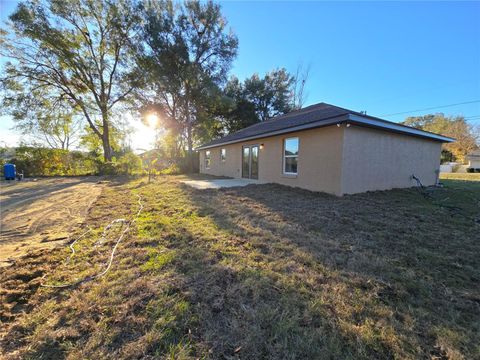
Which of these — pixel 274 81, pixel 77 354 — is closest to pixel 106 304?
pixel 77 354

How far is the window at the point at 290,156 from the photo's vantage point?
809cm

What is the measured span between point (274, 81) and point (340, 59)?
8.96 meters

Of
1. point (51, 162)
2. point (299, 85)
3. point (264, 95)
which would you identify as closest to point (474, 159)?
point (299, 85)

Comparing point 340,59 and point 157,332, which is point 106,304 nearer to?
point 157,332

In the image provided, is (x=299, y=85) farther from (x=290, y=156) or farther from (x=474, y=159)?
(x=474, y=159)

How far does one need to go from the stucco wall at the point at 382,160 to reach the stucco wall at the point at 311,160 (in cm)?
28

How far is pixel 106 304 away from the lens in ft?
6.21

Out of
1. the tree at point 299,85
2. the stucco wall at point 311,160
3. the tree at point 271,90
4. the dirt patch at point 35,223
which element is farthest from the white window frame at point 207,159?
the tree at point 299,85

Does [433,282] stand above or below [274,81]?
below

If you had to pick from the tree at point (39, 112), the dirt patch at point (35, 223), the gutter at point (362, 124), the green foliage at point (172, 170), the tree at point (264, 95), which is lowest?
the dirt patch at point (35, 223)

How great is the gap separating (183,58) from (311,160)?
52.8 ft

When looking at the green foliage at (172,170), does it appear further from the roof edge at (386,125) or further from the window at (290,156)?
the roof edge at (386,125)

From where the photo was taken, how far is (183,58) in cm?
1784

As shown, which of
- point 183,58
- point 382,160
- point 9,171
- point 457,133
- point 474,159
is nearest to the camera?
point 382,160
